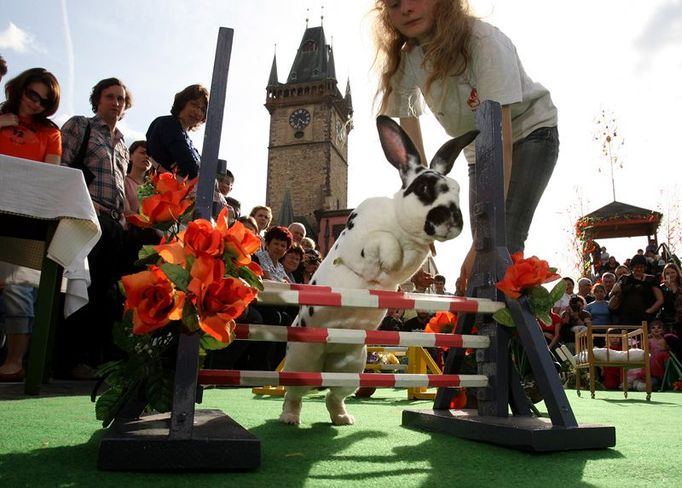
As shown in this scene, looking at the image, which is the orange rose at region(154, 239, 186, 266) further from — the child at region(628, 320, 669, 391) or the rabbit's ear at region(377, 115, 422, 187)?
the child at region(628, 320, 669, 391)

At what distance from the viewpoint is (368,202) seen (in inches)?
87.0

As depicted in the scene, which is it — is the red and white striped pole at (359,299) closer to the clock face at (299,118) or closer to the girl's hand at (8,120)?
the girl's hand at (8,120)

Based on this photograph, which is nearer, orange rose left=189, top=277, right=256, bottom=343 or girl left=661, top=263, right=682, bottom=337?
orange rose left=189, top=277, right=256, bottom=343

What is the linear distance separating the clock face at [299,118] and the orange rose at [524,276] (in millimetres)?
41336

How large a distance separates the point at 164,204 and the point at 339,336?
0.66m

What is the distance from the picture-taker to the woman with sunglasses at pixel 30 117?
121 inches

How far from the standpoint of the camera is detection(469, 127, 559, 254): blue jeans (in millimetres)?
2229

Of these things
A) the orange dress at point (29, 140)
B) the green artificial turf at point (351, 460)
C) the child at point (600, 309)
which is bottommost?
the green artificial turf at point (351, 460)

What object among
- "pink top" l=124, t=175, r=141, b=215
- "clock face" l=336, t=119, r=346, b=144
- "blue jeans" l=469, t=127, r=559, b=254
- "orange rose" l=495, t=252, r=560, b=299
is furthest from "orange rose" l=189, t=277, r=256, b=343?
"clock face" l=336, t=119, r=346, b=144

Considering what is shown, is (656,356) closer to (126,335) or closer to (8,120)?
(126,335)

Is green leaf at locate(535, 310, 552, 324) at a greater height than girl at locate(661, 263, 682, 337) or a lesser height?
lesser

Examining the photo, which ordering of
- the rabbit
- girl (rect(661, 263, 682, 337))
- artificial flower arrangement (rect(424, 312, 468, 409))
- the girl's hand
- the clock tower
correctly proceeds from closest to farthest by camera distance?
the rabbit, artificial flower arrangement (rect(424, 312, 468, 409)), the girl's hand, girl (rect(661, 263, 682, 337)), the clock tower

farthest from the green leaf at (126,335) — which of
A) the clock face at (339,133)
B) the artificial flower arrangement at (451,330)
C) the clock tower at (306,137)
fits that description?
the clock face at (339,133)

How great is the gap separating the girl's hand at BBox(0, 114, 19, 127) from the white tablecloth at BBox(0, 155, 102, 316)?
53cm
